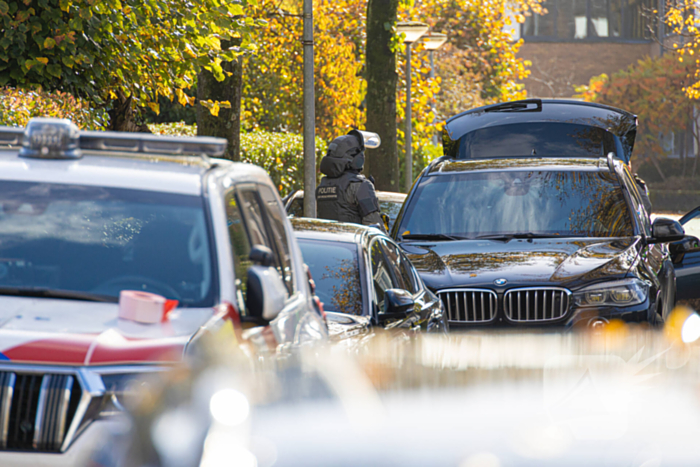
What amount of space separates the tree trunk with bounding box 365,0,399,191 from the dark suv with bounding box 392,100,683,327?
758 centimetres

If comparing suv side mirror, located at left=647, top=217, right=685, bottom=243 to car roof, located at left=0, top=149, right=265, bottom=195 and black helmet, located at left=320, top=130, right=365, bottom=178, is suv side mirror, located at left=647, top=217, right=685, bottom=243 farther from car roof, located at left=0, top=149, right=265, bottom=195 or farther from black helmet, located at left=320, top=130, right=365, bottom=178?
car roof, located at left=0, top=149, right=265, bottom=195

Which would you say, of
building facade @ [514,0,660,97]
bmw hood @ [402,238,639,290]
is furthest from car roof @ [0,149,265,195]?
building facade @ [514,0,660,97]

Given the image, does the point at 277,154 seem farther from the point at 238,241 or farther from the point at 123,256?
the point at 123,256

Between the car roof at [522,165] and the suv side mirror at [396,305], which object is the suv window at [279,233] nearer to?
the suv side mirror at [396,305]

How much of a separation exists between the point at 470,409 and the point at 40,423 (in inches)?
56.7

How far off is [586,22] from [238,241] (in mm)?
54945

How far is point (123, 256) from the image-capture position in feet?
12.8

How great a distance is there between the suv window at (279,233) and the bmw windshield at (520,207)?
404 centimetres

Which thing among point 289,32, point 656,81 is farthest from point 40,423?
point 656,81

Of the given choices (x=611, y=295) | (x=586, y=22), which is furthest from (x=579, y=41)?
(x=611, y=295)

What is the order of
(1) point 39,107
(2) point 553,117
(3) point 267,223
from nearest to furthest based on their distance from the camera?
1. (3) point 267,223
2. (1) point 39,107
3. (2) point 553,117

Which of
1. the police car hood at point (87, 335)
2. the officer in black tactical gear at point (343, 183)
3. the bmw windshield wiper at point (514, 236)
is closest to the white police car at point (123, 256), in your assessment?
the police car hood at point (87, 335)

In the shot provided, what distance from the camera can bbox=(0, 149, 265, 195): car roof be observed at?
387cm

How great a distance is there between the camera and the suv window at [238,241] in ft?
12.7
